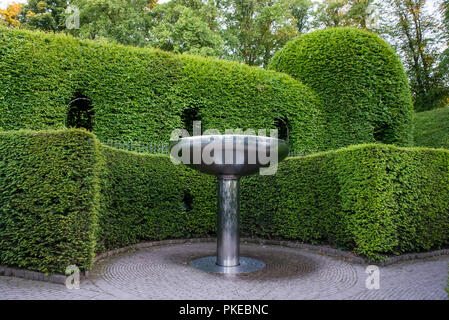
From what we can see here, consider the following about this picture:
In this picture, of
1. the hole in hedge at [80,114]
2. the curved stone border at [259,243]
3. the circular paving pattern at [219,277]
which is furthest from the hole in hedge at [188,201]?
the hole in hedge at [80,114]

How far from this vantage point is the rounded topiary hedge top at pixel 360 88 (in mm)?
13430

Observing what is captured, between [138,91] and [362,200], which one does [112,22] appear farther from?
[362,200]

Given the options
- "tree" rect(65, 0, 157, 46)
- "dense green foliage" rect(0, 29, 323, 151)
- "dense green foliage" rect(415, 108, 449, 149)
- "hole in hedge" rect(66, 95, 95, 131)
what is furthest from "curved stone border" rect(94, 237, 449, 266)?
"tree" rect(65, 0, 157, 46)

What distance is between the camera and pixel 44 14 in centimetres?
2614

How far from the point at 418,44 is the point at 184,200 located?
27331 mm

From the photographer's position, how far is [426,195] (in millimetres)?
7195

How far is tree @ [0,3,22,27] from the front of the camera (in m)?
25.7

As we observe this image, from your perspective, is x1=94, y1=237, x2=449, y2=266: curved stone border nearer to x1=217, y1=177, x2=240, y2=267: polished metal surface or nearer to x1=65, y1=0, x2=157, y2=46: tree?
x1=217, y1=177, x2=240, y2=267: polished metal surface

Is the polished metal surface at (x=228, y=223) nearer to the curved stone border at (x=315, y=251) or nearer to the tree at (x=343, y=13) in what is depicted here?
the curved stone border at (x=315, y=251)

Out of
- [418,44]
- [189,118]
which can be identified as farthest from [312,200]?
[418,44]

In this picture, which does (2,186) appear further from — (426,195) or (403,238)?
(426,195)

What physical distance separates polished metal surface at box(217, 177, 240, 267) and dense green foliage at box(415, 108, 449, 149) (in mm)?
15688
